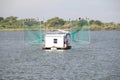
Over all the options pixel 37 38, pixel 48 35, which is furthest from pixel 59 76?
pixel 37 38

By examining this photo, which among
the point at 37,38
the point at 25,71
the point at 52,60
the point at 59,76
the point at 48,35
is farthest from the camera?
the point at 37,38

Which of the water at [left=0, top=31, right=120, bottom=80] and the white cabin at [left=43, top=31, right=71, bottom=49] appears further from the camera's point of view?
the white cabin at [left=43, top=31, right=71, bottom=49]

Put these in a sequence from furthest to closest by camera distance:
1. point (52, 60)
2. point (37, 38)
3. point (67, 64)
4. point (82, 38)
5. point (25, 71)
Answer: point (82, 38) < point (37, 38) < point (52, 60) < point (67, 64) < point (25, 71)

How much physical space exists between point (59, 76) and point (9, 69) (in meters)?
7.30

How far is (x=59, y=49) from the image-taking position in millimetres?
69062

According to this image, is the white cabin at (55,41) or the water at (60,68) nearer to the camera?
the water at (60,68)

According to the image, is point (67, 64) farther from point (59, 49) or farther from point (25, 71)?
point (59, 49)

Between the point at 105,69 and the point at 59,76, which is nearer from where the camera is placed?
the point at 59,76

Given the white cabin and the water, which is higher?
the white cabin

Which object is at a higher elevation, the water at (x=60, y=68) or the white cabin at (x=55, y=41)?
the white cabin at (x=55, y=41)

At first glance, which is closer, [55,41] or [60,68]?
[60,68]

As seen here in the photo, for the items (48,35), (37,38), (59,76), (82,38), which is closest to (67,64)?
(59,76)

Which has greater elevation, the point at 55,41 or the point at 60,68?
the point at 55,41

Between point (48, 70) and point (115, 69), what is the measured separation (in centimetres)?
664
